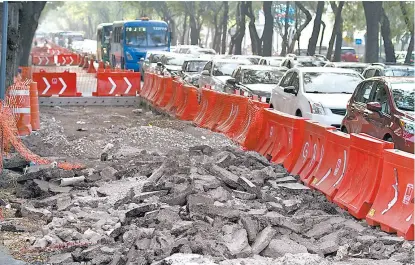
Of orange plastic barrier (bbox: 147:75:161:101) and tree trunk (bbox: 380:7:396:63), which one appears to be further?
tree trunk (bbox: 380:7:396:63)

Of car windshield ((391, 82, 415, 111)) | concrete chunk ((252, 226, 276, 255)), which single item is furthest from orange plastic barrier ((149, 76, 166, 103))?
concrete chunk ((252, 226, 276, 255))

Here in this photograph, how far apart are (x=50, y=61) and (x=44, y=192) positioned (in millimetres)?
57303

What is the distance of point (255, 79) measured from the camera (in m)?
24.4

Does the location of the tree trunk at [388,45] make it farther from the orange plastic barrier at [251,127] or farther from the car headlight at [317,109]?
the orange plastic barrier at [251,127]

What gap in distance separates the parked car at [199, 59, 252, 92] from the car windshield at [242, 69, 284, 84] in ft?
6.85

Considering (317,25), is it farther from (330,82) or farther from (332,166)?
(332,166)

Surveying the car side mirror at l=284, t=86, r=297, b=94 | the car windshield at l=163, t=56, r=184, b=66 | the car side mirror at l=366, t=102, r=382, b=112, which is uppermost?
the car side mirror at l=366, t=102, r=382, b=112

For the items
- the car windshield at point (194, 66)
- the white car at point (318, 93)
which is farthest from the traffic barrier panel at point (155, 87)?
the white car at point (318, 93)

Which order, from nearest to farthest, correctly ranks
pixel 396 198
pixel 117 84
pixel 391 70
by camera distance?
pixel 396 198 → pixel 391 70 → pixel 117 84

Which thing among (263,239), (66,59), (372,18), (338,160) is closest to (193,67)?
(372,18)

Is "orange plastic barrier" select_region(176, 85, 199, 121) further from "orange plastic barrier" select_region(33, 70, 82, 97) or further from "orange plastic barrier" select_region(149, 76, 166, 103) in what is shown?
"orange plastic barrier" select_region(33, 70, 82, 97)

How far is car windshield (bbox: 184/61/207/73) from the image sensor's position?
3403 cm

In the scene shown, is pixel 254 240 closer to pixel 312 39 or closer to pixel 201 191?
pixel 201 191

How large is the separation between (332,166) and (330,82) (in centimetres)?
845
